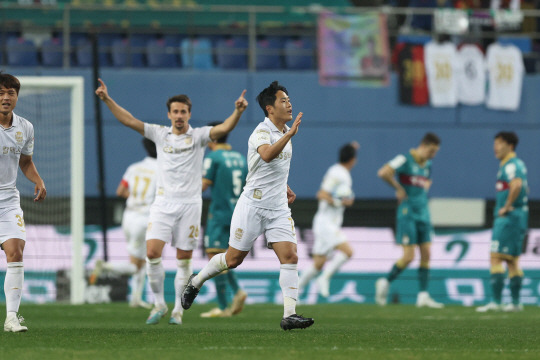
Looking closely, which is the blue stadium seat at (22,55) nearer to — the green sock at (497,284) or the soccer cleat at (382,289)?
the soccer cleat at (382,289)

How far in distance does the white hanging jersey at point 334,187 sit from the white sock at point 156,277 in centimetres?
593

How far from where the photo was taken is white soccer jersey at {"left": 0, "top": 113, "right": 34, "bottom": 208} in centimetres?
761

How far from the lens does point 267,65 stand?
18.6m

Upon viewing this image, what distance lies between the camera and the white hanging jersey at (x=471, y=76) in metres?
17.7

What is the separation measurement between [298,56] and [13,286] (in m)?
11.7

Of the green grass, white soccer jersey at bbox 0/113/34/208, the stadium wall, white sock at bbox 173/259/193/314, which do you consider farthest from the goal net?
white soccer jersey at bbox 0/113/34/208

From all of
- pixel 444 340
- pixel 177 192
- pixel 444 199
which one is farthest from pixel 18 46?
pixel 444 340

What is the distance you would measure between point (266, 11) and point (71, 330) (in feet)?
37.0

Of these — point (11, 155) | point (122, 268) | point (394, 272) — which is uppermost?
point (11, 155)

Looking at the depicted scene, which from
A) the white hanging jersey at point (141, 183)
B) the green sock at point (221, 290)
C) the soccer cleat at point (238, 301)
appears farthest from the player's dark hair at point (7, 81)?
the white hanging jersey at point (141, 183)

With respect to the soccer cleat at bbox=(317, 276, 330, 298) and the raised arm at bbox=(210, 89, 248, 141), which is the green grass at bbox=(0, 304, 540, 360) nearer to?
the raised arm at bbox=(210, 89, 248, 141)

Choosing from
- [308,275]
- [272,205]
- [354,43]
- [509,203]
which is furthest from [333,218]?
[272,205]

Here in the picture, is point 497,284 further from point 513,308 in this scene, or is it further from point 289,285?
point 289,285

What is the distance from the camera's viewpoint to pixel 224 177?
10688mm
